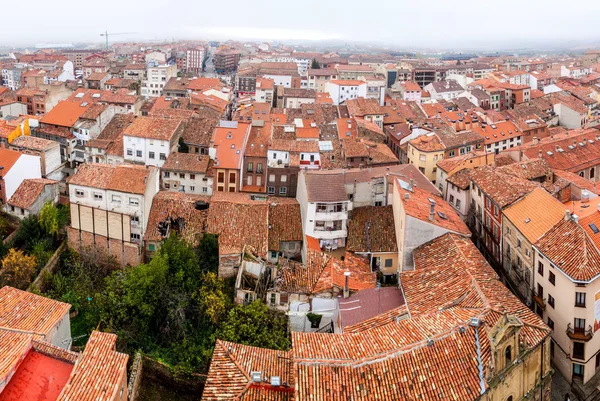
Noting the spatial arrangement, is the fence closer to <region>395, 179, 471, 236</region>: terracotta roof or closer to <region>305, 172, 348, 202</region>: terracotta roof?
<region>305, 172, 348, 202</region>: terracotta roof

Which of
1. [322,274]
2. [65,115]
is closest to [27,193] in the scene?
[65,115]

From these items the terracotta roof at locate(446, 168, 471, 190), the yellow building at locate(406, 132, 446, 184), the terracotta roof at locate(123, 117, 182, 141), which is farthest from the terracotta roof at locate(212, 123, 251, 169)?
the terracotta roof at locate(446, 168, 471, 190)

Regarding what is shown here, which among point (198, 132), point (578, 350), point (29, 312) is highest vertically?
point (198, 132)

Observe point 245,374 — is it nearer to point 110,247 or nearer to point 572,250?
point 572,250

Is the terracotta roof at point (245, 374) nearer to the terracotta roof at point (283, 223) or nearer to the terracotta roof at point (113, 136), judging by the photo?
the terracotta roof at point (283, 223)

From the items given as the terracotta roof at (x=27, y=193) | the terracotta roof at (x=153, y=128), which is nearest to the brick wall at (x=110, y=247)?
the terracotta roof at (x=27, y=193)
